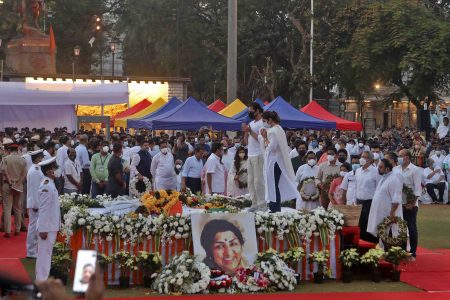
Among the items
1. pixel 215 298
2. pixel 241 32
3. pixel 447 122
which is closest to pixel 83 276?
pixel 215 298

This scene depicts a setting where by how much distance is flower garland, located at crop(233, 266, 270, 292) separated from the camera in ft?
42.2

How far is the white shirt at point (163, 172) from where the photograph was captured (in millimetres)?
20080

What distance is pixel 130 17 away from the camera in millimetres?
67188

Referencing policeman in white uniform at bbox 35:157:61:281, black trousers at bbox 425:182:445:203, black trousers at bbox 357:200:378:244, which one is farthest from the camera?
black trousers at bbox 425:182:445:203

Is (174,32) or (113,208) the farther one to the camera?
(174,32)

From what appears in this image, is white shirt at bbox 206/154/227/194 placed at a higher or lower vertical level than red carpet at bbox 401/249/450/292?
higher

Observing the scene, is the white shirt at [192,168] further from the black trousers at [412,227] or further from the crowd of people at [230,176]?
the black trousers at [412,227]

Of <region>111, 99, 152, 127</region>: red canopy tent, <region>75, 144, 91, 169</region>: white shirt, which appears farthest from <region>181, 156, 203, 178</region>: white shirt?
<region>111, 99, 152, 127</region>: red canopy tent

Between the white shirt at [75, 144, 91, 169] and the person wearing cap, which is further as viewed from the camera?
the white shirt at [75, 144, 91, 169]

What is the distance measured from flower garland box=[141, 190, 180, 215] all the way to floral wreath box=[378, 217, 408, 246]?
3.35 meters

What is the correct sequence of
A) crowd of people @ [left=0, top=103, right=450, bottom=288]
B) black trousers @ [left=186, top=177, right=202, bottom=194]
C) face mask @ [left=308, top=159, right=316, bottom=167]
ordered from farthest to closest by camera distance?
black trousers @ [left=186, top=177, right=202, bottom=194]
face mask @ [left=308, top=159, right=316, bottom=167]
crowd of people @ [left=0, top=103, right=450, bottom=288]

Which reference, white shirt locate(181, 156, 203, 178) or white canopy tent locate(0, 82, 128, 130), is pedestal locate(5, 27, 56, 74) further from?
white shirt locate(181, 156, 203, 178)

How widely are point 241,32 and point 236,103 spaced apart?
2542 cm

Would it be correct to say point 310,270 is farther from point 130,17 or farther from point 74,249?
point 130,17
